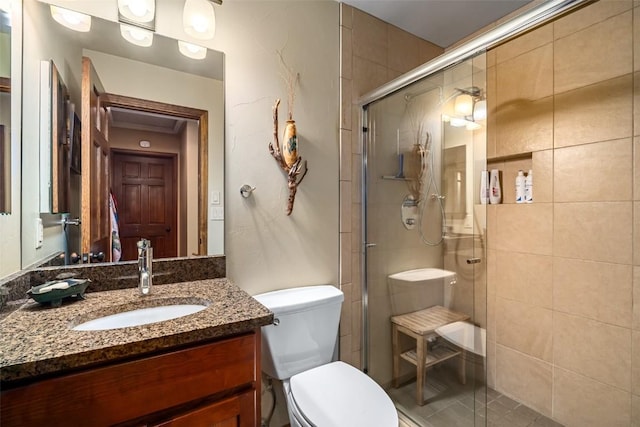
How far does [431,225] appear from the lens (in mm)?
1868

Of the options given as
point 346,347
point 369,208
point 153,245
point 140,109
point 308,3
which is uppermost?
point 308,3

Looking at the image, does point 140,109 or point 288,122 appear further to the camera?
point 288,122

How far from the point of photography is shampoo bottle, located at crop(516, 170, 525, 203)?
1807mm

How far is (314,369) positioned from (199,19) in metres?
1.65

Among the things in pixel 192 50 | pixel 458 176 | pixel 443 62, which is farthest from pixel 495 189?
pixel 192 50

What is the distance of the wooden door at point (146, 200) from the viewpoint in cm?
118

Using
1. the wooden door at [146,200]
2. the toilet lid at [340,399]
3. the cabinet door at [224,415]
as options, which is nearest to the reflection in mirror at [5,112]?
the wooden door at [146,200]

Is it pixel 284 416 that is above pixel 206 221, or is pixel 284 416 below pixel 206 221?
below

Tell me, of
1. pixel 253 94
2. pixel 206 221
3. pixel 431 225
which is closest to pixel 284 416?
pixel 206 221

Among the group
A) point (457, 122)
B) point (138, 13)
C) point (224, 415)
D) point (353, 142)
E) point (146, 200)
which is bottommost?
point (224, 415)

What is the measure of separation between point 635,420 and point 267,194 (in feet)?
6.68

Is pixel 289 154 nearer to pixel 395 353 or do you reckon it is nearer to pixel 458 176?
pixel 458 176

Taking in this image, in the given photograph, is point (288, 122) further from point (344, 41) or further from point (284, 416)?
point (284, 416)

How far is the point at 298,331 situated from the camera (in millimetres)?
1316
